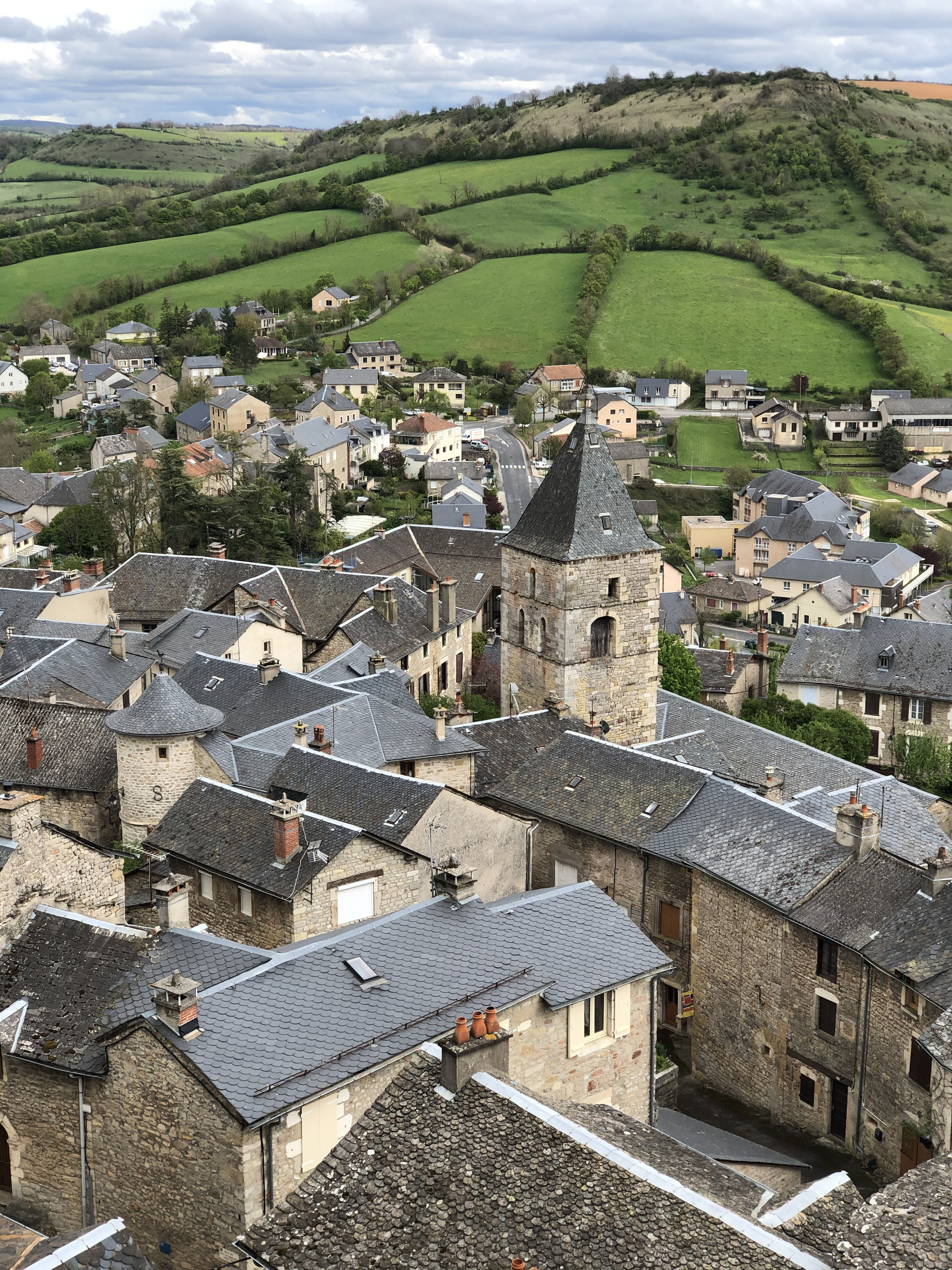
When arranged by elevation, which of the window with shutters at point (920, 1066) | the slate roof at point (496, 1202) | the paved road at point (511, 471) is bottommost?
the paved road at point (511, 471)

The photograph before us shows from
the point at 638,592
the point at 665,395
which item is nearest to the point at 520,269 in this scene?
the point at 665,395

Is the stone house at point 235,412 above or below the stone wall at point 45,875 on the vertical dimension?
Result: below

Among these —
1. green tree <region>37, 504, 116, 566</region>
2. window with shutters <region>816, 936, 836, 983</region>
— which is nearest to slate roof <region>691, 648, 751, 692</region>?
green tree <region>37, 504, 116, 566</region>

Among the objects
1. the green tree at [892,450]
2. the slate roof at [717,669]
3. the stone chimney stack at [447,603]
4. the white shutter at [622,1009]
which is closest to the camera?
the white shutter at [622,1009]

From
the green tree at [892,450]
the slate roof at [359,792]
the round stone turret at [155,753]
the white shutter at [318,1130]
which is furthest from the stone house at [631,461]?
the white shutter at [318,1130]

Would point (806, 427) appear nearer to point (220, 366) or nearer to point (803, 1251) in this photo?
point (220, 366)

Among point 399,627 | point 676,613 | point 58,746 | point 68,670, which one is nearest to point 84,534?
point 399,627

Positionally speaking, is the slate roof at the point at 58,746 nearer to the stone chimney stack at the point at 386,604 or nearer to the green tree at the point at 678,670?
the stone chimney stack at the point at 386,604

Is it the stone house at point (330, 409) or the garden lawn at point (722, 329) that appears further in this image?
the garden lawn at point (722, 329)
